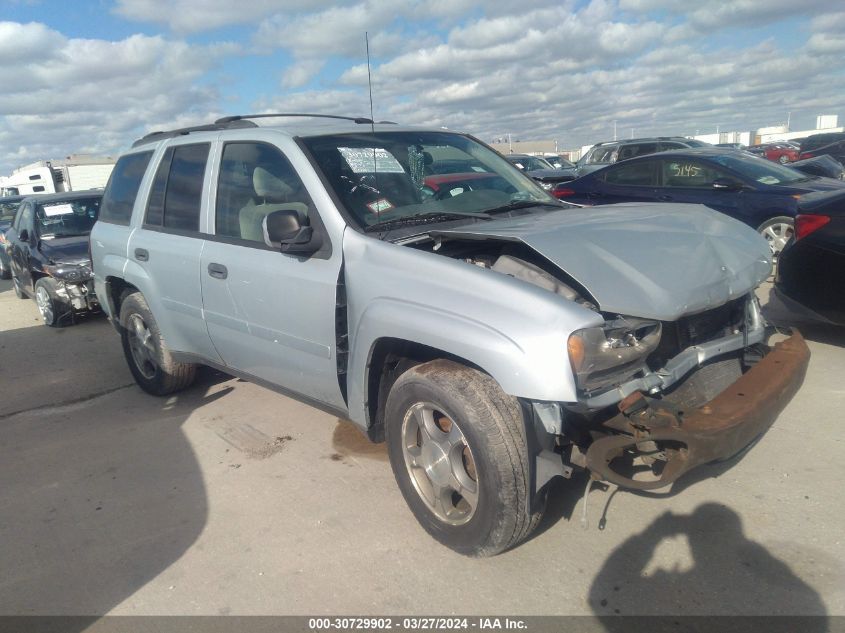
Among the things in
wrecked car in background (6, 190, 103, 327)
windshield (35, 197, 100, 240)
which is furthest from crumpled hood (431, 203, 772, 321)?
windshield (35, 197, 100, 240)

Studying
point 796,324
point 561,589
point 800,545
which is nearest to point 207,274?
point 561,589

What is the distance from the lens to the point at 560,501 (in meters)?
3.44

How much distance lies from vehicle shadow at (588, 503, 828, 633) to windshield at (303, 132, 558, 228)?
6.34ft

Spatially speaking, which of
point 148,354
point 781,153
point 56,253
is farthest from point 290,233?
point 781,153

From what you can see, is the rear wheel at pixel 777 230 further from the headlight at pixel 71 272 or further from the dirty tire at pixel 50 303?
the dirty tire at pixel 50 303

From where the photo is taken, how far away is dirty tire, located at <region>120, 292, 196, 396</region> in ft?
16.7

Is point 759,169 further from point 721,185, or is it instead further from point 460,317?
point 460,317

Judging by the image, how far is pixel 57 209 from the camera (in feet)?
31.8

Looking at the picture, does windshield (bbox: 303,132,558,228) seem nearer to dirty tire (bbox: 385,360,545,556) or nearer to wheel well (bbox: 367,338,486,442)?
wheel well (bbox: 367,338,486,442)

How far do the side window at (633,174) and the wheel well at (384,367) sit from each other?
7.23 metres

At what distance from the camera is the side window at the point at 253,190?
12.1 feet

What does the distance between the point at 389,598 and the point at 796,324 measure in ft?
16.5

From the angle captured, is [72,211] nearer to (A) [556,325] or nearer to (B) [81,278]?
(B) [81,278]

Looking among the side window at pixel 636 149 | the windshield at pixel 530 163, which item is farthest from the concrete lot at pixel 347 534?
the windshield at pixel 530 163
